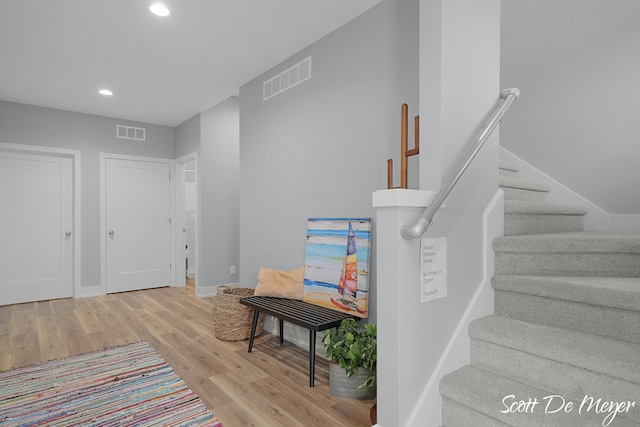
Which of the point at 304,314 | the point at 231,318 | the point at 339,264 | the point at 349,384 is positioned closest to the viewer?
the point at 349,384

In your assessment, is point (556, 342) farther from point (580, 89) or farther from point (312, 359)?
point (580, 89)

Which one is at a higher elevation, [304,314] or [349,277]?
[349,277]

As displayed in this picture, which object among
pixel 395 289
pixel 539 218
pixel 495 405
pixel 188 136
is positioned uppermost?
pixel 188 136

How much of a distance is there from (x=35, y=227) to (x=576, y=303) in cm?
588

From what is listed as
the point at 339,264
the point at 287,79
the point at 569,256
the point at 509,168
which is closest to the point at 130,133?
the point at 287,79

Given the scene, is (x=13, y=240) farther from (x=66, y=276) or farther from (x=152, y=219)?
(x=152, y=219)

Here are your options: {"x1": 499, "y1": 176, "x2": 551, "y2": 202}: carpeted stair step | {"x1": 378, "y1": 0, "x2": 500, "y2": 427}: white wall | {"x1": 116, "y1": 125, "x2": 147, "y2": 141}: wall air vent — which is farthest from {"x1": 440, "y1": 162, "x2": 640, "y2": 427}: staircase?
{"x1": 116, "y1": 125, "x2": 147, "y2": 141}: wall air vent

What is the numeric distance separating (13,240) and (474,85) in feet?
18.4

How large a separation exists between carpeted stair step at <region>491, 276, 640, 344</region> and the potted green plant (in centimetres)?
73

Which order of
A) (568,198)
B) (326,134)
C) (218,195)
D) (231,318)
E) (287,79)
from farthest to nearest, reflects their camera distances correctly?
(218,195) → (287,79) → (231,318) → (326,134) → (568,198)

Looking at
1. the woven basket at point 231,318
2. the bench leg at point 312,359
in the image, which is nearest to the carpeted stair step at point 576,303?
the bench leg at point 312,359

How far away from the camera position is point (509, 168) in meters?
2.98

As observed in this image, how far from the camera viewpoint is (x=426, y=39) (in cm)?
168

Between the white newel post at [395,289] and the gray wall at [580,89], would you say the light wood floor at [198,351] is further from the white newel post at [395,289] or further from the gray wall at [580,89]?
the gray wall at [580,89]
